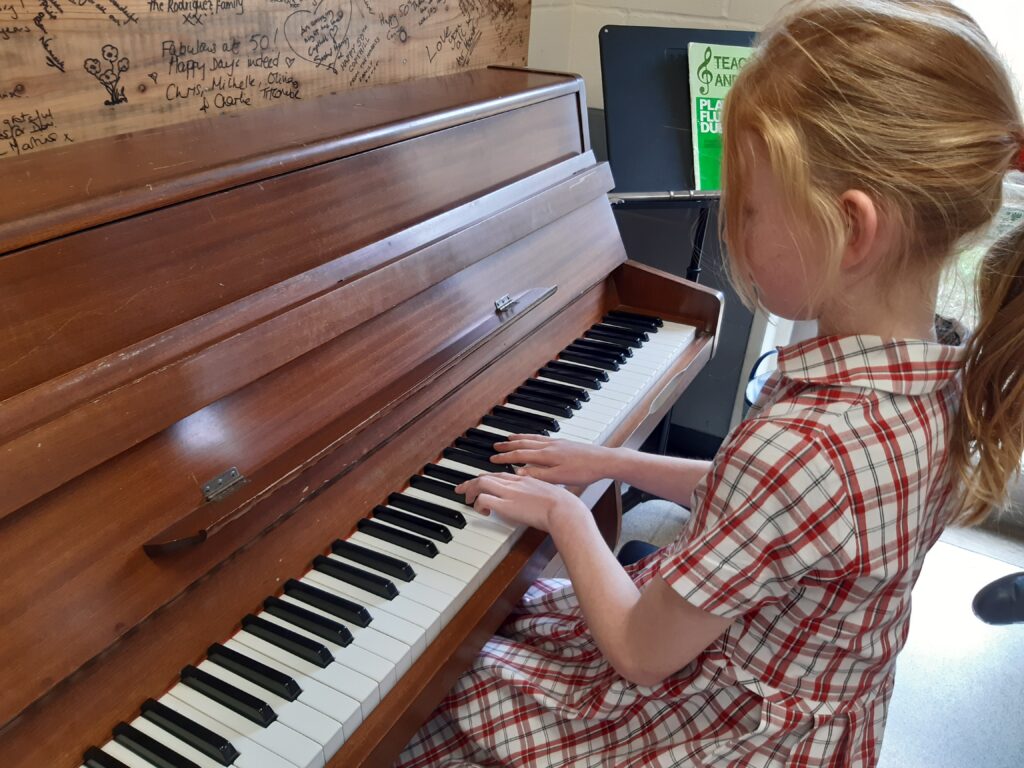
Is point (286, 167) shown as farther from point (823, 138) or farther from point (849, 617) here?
point (849, 617)

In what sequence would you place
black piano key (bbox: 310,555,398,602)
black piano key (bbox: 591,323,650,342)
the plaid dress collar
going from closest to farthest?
the plaid dress collar, black piano key (bbox: 310,555,398,602), black piano key (bbox: 591,323,650,342)

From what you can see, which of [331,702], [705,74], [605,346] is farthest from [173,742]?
[705,74]

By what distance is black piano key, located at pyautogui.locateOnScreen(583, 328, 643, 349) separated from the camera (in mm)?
1626

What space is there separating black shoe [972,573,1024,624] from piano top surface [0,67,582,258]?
1.43m

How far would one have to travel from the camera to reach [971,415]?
89 centimetres

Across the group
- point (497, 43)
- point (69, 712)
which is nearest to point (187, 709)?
point (69, 712)

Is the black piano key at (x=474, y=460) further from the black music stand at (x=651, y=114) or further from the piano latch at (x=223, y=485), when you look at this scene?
the black music stand at (x=651, y=114)

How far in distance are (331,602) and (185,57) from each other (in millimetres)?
771

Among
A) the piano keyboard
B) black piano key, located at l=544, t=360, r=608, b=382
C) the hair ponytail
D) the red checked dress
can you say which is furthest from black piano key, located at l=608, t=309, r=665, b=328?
the hair ponytail

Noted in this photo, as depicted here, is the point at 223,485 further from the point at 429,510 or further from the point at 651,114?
the point at 651,114

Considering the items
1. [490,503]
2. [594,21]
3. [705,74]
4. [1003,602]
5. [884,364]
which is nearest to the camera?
[884,364]

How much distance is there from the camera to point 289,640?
0.89 m

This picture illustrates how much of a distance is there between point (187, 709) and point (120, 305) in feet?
1.33

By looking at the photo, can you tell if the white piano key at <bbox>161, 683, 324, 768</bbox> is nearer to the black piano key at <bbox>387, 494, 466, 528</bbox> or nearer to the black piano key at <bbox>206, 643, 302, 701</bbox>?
the black piano key at <bbox>206, 643, 302, 701</bbox>
